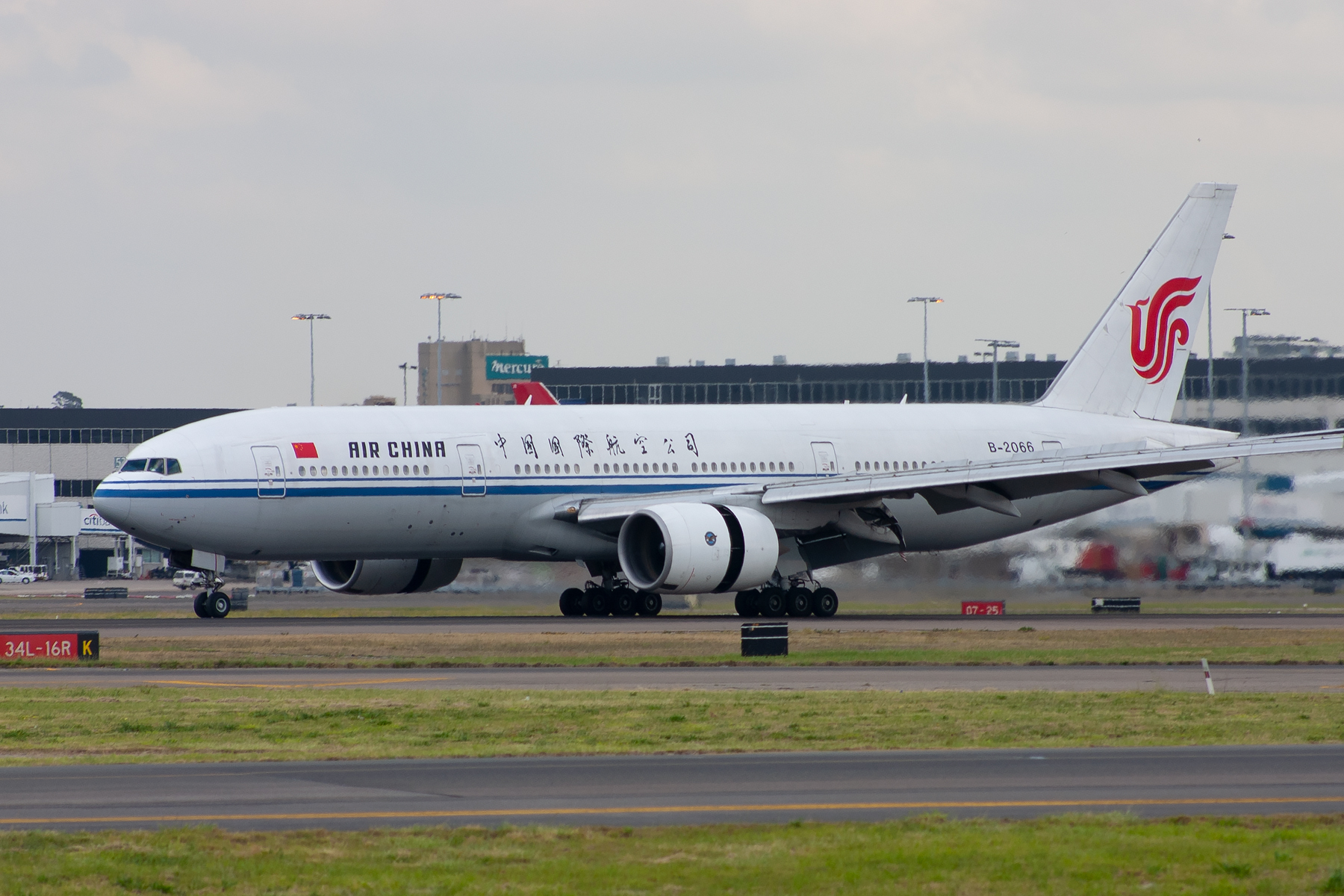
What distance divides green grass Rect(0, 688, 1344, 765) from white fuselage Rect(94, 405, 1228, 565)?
1408cm

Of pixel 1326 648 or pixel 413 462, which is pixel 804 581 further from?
A: pixel 1326 648

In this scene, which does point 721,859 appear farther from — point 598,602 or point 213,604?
point 598,602

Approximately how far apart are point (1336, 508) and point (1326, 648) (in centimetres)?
1290

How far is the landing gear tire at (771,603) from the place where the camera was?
41.4 metres

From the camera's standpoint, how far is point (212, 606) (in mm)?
40469

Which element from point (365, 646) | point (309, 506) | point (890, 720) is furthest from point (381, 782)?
point (309, 506)

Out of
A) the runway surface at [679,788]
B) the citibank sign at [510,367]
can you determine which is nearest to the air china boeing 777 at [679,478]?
the runway surface at [679,788]

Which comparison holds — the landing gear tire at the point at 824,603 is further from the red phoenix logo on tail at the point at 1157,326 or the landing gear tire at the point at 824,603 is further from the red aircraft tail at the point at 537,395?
the red aircraft tail at the point at 537,395

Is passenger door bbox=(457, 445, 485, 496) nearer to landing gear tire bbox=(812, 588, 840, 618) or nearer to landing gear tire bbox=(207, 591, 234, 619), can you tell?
landing gear tire bbox=(207, 591, 234, 619)

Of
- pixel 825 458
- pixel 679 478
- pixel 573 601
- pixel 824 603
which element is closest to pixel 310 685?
pixel 573 601

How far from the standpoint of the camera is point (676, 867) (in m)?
11.5

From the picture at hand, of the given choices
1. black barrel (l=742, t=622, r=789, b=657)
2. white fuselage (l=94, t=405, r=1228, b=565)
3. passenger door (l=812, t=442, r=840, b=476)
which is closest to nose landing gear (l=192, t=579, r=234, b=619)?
white fuselage (l=94, t=405, r=1228, b=565)

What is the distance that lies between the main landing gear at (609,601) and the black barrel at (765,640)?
40.6 ft

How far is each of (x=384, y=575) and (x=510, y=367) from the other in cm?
9624
